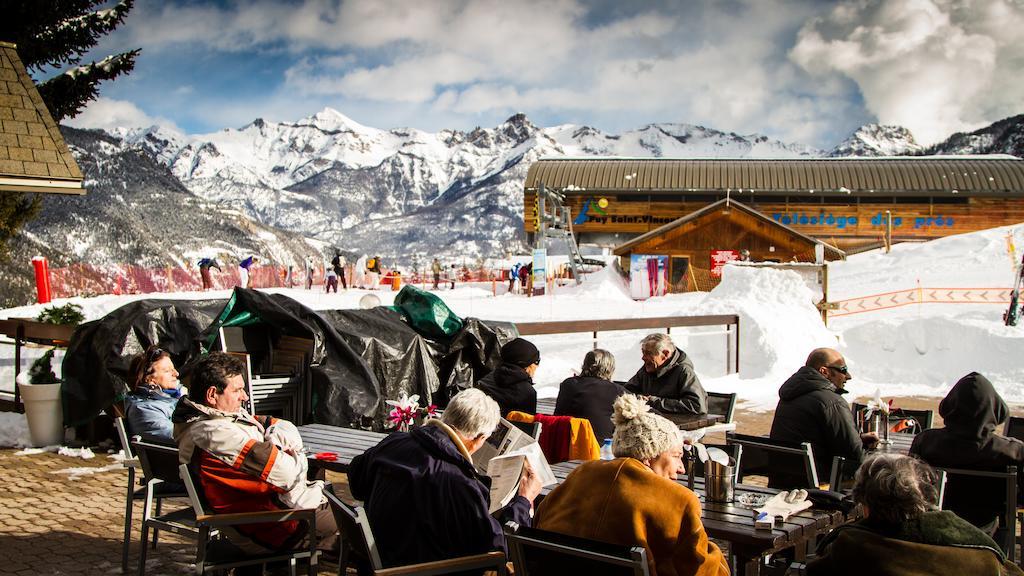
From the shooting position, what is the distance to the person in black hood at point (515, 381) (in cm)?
538

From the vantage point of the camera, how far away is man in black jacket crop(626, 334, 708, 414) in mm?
6066

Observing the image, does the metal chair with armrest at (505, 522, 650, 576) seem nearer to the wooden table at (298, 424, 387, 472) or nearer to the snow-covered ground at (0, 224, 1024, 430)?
the wooden table at (298, 424, 387, 472)

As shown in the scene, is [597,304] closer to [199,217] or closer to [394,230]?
[199,217]

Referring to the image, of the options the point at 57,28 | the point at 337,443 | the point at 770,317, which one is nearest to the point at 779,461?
the point at 337,443

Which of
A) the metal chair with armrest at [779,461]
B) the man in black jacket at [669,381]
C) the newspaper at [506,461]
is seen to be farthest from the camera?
the man in black jacket at [669,381]

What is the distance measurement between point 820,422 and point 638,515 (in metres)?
2.61

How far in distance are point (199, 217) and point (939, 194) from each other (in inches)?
2666

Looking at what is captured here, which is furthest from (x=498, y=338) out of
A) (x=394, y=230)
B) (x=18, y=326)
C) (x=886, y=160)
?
(x=394, y=230)

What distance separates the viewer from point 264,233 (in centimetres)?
9081

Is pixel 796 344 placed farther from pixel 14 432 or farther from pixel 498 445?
pixel 498 445

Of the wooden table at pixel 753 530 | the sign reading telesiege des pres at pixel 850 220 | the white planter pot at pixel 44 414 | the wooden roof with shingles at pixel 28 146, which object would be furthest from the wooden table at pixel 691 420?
the sign reading telesiege des pres at pixel 850 220

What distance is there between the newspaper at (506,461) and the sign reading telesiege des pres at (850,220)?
41942mm

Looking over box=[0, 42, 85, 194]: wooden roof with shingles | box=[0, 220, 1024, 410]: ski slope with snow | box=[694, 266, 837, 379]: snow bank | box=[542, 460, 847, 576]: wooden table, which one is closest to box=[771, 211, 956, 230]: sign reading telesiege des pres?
box=[0, 220, 1024, 410]: ski slope with snow

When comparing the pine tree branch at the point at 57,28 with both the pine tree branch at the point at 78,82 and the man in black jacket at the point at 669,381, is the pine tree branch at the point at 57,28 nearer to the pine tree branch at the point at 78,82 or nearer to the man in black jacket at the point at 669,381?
the pine tree branch at the point at 78,82
